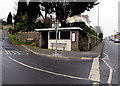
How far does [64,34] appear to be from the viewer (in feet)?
66.2

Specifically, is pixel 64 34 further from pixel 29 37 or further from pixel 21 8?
pixel 21 8

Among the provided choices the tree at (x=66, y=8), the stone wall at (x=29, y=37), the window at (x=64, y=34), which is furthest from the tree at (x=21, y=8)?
the window at (x=64, y=34)

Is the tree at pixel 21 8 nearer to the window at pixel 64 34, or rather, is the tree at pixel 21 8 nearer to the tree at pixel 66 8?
the tree at pixel 66 8

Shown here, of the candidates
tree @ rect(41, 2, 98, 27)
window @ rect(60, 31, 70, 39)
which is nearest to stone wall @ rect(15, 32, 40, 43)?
tree @ rect(41, 2, 98, 27)

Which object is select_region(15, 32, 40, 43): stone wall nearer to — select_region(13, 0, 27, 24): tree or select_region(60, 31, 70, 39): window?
select_region(60, 31, 70, 39): window

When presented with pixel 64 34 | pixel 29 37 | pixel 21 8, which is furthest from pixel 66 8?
pixel 21 8

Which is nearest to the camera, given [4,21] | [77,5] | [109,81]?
[109,81]

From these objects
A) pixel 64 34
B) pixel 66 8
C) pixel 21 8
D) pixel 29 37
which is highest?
pixel 21 8

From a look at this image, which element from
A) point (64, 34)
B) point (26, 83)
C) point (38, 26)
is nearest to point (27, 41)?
point (38, 26)

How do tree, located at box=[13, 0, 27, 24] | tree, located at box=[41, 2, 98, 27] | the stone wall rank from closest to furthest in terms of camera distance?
tree, located at box=[41, 2, 98, 27], the stone wall, tree, located at box=[13, 0, 27, 24]

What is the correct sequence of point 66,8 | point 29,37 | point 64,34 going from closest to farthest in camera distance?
point 64,34 < point 66,8 < point 29,37

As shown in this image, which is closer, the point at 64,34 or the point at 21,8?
the point at 64,34

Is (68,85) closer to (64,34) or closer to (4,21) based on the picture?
(64,34)

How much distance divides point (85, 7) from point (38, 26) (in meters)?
10.1
